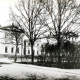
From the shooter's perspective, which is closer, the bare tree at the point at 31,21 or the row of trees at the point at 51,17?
the row of trees at the point at 51,17

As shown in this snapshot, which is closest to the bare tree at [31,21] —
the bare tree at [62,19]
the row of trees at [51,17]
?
the row of trees at [51,17]

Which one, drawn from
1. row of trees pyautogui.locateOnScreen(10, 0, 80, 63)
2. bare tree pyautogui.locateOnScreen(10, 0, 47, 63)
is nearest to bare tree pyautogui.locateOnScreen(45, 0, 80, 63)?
row of trees pyautogui.locateOnScreen(10, 0, 80, 63)

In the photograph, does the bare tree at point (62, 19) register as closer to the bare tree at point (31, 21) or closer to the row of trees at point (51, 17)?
the row of trees at point (51, 17)


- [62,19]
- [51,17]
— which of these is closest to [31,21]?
[51,17]

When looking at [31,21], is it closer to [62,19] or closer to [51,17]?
[51,17]

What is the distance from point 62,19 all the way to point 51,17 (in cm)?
46

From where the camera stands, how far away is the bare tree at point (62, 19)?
6.14 meters

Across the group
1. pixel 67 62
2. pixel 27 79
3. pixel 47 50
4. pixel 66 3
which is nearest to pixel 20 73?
pixel 27 79

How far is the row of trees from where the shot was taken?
609cm

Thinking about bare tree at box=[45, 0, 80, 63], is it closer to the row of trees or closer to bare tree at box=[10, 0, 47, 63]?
the row of trees

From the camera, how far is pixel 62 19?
6508mm

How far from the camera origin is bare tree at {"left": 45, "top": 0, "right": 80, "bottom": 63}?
6.14 m

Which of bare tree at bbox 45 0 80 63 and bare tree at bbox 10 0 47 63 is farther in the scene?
bare tree at bbox 10 0 47 63

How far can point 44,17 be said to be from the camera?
20.6 feet
